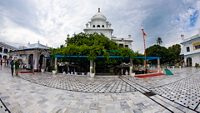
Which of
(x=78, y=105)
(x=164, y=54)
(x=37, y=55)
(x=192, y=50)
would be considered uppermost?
(x=192, y=50)

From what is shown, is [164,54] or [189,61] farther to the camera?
[164,54]

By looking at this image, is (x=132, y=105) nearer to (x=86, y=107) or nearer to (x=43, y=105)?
(x=86, y=107)

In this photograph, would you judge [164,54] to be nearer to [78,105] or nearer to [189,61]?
[189,61]

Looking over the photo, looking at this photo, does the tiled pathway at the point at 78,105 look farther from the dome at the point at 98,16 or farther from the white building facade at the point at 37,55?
the dome at the point at 98,16

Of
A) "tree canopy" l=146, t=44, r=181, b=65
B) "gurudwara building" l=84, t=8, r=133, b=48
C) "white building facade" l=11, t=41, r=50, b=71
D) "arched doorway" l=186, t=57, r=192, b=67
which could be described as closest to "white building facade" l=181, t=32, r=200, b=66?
"arched doorway" l=186, t=57, r=192, b=67

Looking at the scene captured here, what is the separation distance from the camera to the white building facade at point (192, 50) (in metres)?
36.2

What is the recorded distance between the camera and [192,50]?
3800 cm

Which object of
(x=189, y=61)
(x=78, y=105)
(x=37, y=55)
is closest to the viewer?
(x=78, y=105)

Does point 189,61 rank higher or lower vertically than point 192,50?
lower

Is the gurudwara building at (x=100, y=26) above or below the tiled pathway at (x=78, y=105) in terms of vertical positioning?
above

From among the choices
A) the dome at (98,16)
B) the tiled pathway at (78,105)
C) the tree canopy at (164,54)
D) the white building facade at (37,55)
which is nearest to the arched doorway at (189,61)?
the tree canopy at (164,54)

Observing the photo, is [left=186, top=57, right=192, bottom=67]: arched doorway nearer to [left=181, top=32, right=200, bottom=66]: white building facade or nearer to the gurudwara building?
→ [left=181, top=32, right=200, bottom=66]: white building facade

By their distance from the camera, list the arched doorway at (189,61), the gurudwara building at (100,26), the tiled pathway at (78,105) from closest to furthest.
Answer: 1. the tiled pathway at (78,105)
2. the gurudwara building at (100,26)
3. the arched doorway at (189,61)

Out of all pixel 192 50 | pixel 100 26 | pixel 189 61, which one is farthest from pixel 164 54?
pixel 100 26
